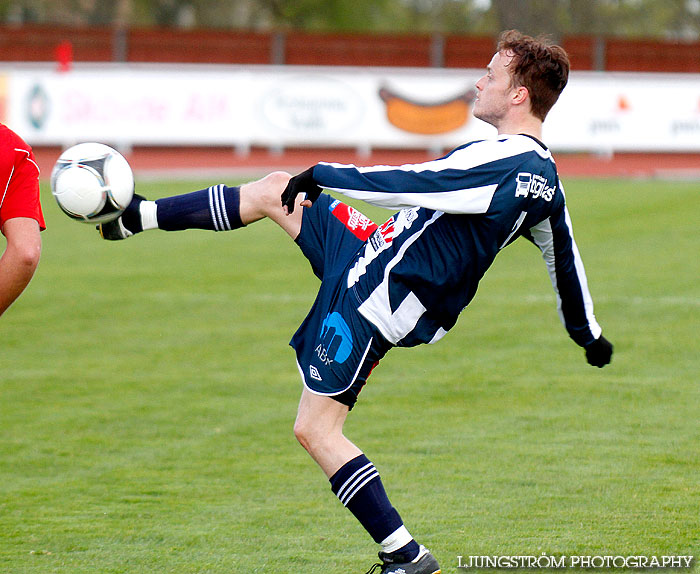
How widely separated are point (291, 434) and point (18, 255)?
6.82 feet

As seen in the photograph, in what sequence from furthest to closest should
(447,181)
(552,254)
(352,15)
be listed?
(352,15)
(552,254)
(447,181)

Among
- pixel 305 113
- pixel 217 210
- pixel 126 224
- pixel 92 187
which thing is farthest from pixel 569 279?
pixel 305 113

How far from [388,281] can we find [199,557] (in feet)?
4.45

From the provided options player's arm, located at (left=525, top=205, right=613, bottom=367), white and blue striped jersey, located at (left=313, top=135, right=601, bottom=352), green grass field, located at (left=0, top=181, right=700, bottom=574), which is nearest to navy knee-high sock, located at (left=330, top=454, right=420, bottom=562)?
green grass field, located at (left=0, top=181, right=700, bottom=574)

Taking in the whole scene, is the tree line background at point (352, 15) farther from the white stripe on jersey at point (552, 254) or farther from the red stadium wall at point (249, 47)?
the white stripe on jersey at point (552, 254)

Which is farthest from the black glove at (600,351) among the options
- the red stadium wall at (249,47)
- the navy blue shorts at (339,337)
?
the red stadium wall at (249,47)

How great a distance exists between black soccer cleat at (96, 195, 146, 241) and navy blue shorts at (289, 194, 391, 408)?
2.71 ft

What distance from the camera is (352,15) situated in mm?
44656

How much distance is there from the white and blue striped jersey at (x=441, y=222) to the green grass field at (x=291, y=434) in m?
1.05

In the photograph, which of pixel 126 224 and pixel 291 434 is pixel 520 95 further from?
pixel 291 434

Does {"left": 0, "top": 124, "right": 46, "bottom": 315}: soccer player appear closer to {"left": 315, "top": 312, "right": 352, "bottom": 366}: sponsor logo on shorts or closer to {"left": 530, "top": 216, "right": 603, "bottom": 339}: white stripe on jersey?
{"left": 315, "top": 312, "right": 352, "bottom": 366}: sponsor logo on shorts

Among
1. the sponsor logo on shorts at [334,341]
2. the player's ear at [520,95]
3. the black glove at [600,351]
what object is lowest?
the black glove at [600,351]

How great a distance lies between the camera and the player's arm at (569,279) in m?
4.19

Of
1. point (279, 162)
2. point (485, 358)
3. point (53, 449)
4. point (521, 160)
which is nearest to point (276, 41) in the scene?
point (279, 162)
